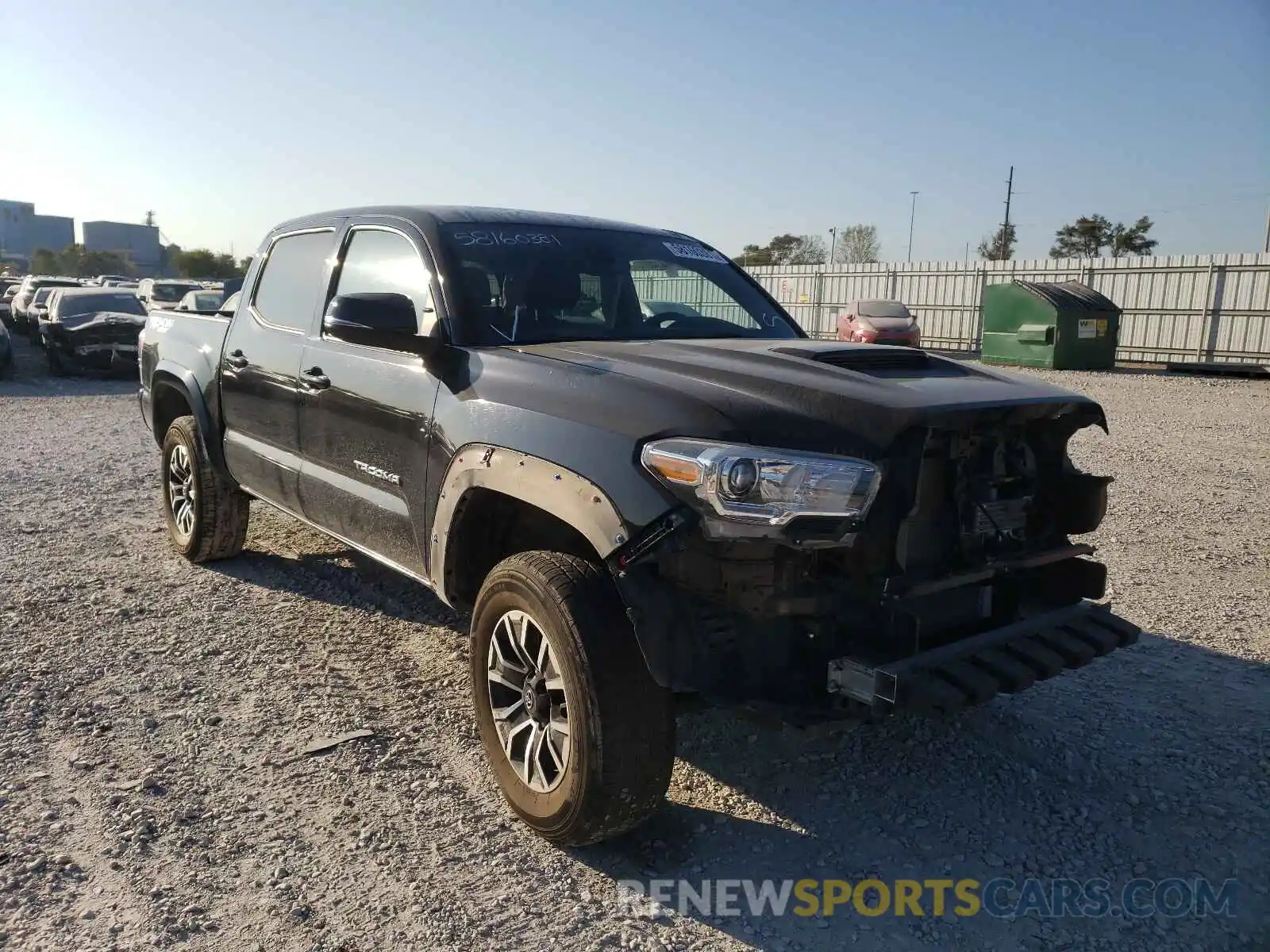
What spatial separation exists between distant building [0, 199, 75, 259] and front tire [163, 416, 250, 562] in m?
138

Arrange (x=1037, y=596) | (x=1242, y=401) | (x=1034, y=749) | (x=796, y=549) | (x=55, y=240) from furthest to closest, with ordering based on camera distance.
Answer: (x=55, y=240) → (x=1242, y=401) → (x=1034, y=749) → (x=1037, y=596) → (x=796, y=549)

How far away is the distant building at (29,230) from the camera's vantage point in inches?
4852

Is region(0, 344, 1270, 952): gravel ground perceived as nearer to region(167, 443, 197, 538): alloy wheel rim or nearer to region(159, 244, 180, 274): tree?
region(167, 443, 197, 538): alloy wheel rim

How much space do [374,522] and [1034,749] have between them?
267 centimetres

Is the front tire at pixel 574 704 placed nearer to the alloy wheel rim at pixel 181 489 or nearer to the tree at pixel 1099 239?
the alloy wheel rim at pixel 181 489

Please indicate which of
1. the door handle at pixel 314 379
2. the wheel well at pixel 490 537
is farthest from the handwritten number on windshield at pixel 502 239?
the wheel well at pixel 490 537

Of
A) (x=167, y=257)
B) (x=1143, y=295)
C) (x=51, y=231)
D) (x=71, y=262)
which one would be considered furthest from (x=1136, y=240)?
(x=51, y=231)

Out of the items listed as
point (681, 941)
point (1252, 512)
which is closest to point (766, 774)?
point (681, 941)

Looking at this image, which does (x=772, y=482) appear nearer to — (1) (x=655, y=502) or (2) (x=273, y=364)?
(1) (x=655, y=502)

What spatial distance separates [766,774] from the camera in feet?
11.4

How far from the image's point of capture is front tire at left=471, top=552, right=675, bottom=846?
8.89 feet

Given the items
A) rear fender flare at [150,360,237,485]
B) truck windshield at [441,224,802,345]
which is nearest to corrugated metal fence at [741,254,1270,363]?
rear fender flare at [150,360,237,485]

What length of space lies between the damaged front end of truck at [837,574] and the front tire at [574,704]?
0.15m

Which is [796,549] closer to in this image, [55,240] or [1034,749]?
[1034,749]
